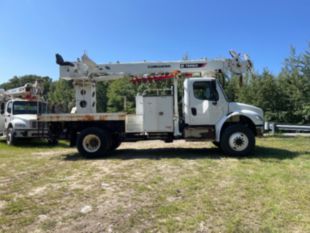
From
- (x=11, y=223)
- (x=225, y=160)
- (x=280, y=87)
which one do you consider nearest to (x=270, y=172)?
(x=225, y=160)

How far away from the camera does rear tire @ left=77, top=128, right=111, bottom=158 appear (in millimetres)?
9328

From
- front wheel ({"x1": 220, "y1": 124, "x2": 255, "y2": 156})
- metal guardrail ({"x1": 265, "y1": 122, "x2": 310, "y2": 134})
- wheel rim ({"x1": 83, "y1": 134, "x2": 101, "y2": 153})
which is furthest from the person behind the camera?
metal guardrail ({"x1": 265, "y1": 122, "x2": 310, "y2": 134})

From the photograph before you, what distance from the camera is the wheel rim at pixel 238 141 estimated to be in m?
9.08

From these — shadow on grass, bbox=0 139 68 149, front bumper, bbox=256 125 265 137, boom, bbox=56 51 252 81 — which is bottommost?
shadow on grass, bbox=0 139 68 149

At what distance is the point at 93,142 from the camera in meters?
9.47

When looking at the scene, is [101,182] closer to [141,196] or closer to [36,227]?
[141,196]

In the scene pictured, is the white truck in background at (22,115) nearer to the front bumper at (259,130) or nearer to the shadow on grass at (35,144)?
the shadow on grass at (35,144)

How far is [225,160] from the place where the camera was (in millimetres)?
8430

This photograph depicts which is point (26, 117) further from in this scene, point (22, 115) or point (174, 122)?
point (174, 122)

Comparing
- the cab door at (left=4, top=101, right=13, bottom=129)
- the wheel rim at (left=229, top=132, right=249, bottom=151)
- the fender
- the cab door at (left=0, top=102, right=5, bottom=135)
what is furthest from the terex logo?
the cab door at (left=0, top=102, right=5, bottom=135)

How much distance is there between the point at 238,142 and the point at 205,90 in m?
1.81

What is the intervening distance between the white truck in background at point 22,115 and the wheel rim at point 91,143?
9.08 ft

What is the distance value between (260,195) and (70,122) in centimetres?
629

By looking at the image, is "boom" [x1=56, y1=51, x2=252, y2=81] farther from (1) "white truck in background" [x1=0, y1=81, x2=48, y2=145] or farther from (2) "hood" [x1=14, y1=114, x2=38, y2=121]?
(2) "hood" [x1=14, y1=114, x2=38, y2=121]
